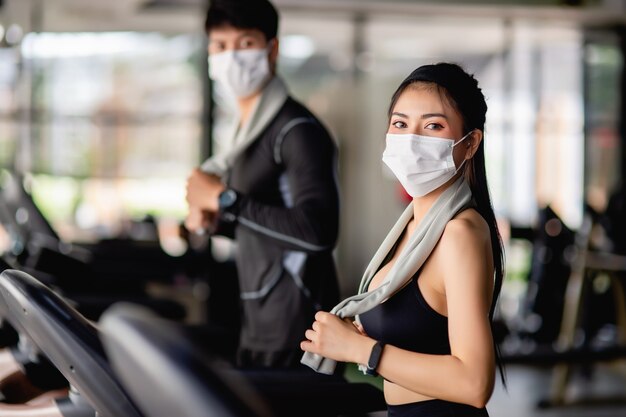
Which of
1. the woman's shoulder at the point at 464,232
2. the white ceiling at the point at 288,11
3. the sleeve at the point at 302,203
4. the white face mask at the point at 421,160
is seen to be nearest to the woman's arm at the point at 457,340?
the woman's shoulder at the point at 464,232

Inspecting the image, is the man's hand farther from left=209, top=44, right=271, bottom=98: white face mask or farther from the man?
left=209, top=44, right=271, bottom=98: white face mask

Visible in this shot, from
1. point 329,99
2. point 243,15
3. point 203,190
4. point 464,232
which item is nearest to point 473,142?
point 464,232

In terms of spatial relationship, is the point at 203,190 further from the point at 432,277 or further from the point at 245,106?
the point at 432,277

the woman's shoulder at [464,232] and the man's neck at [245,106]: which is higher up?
the man's neck at [245,106]

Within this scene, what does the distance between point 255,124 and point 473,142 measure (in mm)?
813

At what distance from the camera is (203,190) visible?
1809mm

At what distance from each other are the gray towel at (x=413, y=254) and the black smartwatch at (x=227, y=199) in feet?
2.09

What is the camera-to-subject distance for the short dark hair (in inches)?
74.0

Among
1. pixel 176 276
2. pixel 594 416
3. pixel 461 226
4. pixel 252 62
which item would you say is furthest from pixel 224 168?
pixel 176 276

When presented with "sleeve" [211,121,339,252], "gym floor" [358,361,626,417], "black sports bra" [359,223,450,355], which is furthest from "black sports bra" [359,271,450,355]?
"gym floor" [358,361,626,417]

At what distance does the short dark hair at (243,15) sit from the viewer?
1.88 metres

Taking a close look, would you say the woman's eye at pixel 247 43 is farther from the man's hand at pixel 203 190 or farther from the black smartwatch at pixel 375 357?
the black smartwatch at pixel 375 357

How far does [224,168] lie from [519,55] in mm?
7577

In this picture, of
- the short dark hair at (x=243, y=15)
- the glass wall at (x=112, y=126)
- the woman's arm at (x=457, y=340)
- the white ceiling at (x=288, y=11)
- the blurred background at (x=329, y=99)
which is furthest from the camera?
the glass wall at (x=112, y=126)
